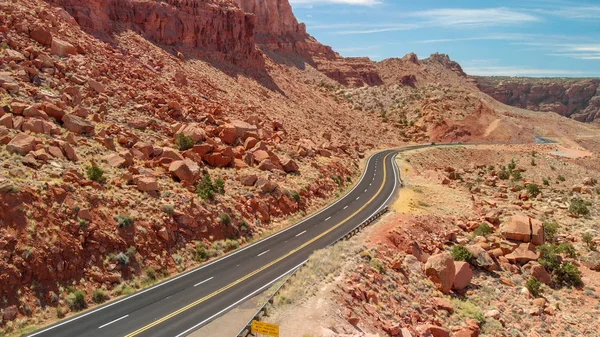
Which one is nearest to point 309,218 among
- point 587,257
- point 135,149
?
point 135,149

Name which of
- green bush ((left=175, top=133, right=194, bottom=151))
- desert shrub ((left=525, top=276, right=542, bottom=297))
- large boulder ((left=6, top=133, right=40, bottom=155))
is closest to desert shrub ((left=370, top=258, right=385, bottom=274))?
desert shrub ((left=525, top=276, right=542, bottom=297))

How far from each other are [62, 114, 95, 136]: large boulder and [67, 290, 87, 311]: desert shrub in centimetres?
1531

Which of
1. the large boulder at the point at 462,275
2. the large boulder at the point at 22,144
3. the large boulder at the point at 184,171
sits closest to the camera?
the large boulder at the point at 22,144

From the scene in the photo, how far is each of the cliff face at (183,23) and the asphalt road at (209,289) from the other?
3814 centimetres

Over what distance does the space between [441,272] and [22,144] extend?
27953mm

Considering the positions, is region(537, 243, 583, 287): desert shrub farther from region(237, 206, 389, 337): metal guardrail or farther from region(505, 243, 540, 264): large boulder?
region(237, 206, 389, 337): metal guardrail

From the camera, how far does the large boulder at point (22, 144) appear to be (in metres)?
26.9

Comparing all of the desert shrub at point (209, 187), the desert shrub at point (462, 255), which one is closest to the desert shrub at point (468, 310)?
the desert shrub at point (462, 255)

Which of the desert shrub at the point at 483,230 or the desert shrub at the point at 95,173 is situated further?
the desert shrub at the point at 483,230

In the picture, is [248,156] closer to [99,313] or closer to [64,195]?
[64,195]

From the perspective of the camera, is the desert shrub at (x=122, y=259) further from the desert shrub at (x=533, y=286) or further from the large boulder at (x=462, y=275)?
the desert shrub at (x=533, y=286)

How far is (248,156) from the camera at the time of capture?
1736 inches

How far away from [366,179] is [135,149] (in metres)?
30.2

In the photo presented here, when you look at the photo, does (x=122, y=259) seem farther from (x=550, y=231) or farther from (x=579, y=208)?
(x=579, y=208)
